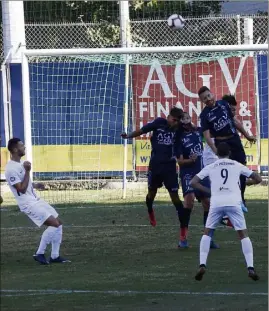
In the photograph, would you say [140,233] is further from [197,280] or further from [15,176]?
[197,280]

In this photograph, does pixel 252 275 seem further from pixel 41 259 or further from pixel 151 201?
pixel 151 201

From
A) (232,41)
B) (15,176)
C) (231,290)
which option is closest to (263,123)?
(232,41)

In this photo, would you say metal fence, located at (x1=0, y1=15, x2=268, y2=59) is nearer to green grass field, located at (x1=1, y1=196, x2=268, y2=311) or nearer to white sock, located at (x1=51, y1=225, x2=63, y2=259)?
green grass field, located at (x1=1, y1=196, x2=268, y2=311)

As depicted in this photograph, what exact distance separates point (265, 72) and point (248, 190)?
2.82m

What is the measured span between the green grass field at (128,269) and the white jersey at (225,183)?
87 centimetres

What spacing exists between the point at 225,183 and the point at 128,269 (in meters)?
1.74

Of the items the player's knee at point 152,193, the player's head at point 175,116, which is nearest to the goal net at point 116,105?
the player's knee at point 152,193

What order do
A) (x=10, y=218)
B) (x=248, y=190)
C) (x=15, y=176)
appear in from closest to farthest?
(x=15, y=176)
(x=10, y=218)
(x=248, y=190)

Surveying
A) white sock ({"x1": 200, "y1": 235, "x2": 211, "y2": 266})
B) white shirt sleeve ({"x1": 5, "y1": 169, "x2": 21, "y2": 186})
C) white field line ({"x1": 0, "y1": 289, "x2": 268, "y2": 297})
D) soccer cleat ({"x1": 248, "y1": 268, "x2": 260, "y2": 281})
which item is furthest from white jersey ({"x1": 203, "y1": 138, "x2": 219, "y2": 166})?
white field line ({"x1": 0, "y1": 289, "x2": 268, "y2": 297})

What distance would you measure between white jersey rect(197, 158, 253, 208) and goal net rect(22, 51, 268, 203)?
37.4 ft

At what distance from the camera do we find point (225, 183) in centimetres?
1125

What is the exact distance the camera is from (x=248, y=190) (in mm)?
22031

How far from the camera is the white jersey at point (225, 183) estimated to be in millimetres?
11250

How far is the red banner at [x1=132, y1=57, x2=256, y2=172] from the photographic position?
22891mm
